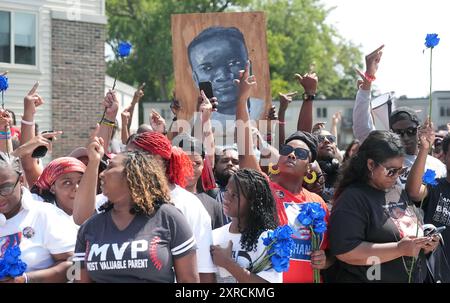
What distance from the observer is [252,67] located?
655 centimetres

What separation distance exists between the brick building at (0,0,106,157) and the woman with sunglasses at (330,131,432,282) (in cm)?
1165

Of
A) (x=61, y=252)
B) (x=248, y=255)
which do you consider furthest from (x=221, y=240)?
(x=61, y=252)

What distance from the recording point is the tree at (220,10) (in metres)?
35.7

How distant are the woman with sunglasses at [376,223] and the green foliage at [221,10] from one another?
3151 centimetres

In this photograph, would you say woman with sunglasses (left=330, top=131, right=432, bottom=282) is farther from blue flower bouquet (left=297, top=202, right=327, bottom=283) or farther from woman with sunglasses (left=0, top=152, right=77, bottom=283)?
woman with sunglasses (left=0, top=152, right=77, bottom=283)

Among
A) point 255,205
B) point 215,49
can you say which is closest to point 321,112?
point 215,49

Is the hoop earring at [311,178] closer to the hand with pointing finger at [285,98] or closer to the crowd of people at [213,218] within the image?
the crowd of people at [213,218]

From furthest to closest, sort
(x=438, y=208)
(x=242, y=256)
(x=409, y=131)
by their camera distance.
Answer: (x=409, y=131)
(x=438, y=208)
(x=242, y=256)

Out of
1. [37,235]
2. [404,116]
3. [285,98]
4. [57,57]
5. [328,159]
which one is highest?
[57,57]

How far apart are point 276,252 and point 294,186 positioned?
2.73 feet

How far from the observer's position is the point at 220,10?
36219 mm

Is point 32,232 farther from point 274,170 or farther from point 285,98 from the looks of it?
point 285,98
